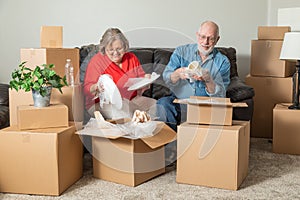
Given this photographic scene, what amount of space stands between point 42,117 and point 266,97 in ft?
6.75

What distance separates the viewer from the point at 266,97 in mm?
3850

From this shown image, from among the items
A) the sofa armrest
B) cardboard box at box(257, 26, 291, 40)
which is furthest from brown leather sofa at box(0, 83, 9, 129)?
cardboard box at box(257, 26, 291, 40)

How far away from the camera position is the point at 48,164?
2.50 m

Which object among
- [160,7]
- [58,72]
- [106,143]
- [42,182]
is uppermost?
[160,7]

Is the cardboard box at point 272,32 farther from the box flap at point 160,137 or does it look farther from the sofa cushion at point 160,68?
the box flap at point 160,137

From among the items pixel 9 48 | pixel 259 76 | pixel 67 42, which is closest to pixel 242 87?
pixel 259 76

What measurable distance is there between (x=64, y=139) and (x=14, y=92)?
515mm

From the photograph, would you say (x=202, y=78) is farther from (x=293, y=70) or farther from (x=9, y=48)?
(x=9, y=48)

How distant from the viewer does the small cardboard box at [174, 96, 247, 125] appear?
264cm

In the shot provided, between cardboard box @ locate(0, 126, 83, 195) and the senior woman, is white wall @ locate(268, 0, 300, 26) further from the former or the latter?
cardboard box @ locate(0, 126, 83, 195)

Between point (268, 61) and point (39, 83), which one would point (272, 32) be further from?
point (39, 83)

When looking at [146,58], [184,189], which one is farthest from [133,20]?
[184,189]

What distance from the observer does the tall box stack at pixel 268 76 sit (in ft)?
12.4

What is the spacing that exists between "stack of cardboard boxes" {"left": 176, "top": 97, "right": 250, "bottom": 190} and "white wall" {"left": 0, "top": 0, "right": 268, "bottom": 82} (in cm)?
161
